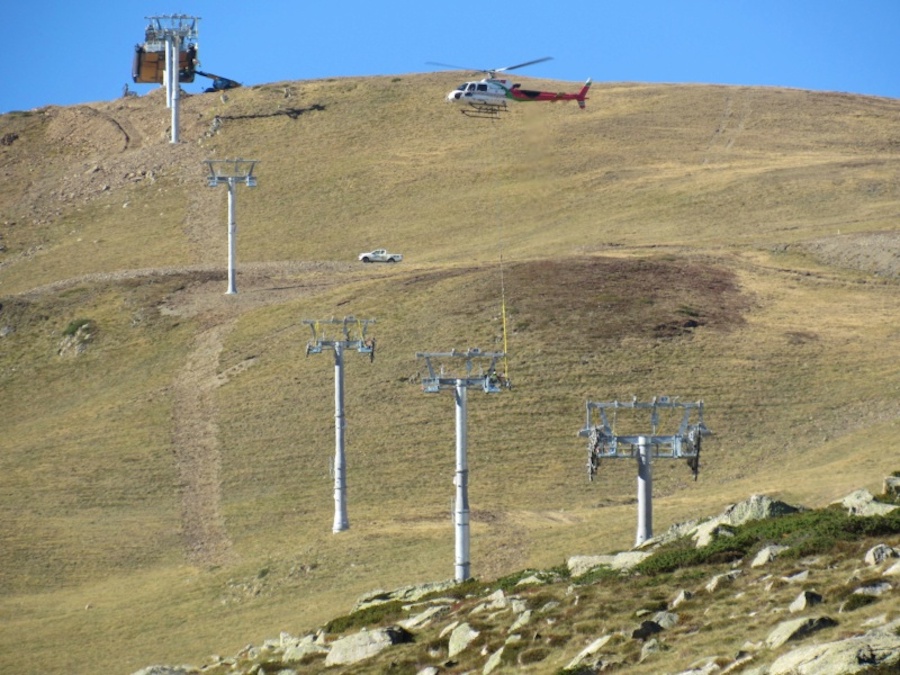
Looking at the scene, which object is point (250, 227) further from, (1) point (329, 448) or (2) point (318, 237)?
(1) point (329, 448)

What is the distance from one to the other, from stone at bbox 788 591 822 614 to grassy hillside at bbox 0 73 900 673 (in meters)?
20.8

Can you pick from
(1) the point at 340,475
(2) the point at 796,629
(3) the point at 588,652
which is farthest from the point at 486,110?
(2) the point at 796,629

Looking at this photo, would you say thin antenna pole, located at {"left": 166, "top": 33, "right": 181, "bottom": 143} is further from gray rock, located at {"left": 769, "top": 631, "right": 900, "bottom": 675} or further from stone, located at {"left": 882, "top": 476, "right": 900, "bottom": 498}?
gray rock, located at {"left": 769, "top": 631, "right": 900, "bottom": 675}

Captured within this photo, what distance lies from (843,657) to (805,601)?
13.1ft

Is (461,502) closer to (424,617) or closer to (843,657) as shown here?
(424,617)

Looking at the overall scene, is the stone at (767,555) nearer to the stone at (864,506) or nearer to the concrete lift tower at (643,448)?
the stone at (864,506)

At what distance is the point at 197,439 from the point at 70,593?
17579mm

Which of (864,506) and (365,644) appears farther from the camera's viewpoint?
(864,506)

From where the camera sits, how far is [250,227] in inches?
4611

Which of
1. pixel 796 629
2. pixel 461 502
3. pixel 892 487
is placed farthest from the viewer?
pixel 461 502

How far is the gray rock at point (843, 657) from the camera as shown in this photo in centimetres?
2333

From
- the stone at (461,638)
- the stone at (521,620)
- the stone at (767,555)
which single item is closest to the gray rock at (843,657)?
the stone at (767,555)

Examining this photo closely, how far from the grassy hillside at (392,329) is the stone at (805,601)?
20.8 m

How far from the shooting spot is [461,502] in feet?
152
